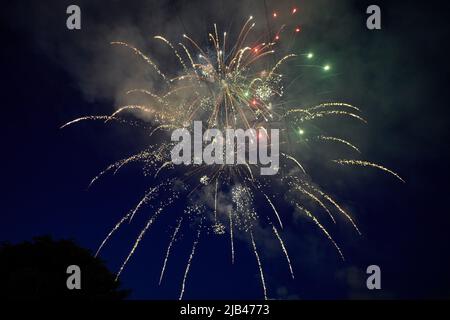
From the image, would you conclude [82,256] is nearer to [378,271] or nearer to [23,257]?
[23,257]

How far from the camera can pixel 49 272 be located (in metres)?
23.3

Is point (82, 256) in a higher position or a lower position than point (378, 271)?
lower

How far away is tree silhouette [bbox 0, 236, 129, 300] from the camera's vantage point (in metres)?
20.7

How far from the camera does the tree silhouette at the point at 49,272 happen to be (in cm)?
2067

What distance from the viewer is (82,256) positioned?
86.8 feet
